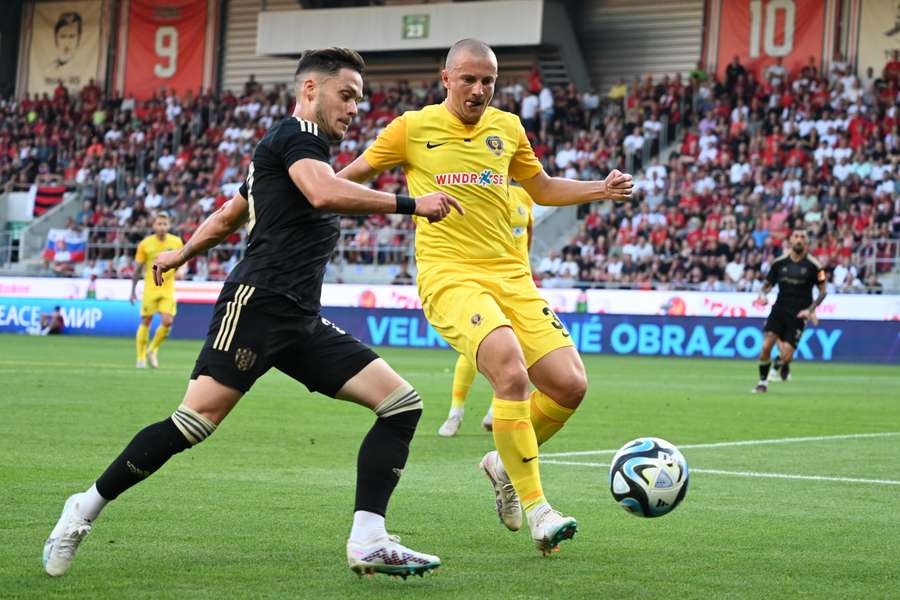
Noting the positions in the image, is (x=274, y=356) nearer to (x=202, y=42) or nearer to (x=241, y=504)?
(x=241, y=504)

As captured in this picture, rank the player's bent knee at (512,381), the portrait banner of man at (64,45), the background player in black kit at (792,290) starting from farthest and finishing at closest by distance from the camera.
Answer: the portrait banner of man at (64,45), the background player in black kit at (792,290), the player's bent knee at (512,381)

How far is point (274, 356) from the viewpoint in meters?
6.19

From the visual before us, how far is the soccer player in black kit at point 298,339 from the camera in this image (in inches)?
232

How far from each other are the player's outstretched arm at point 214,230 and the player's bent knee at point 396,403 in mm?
1070

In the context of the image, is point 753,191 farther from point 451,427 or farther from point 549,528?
point 549,528

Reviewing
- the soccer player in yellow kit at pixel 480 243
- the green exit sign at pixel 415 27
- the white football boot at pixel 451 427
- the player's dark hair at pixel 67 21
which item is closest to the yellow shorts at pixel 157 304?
the white football boot at pixel 451 427

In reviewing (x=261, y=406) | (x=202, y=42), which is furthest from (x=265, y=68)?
(x=261, y=406)

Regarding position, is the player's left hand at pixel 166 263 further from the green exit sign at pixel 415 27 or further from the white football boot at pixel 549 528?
the green exit sign at pixel 415 27

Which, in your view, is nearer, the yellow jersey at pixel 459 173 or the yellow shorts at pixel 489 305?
the yellow shorts at pixel 489 305

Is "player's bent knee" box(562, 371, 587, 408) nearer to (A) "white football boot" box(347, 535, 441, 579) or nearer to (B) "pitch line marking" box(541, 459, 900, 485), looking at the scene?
(A) "white football boot" box(347, 535, 441, 579)

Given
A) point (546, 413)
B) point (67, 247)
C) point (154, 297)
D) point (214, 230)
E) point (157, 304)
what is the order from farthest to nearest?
1. point (67, 247)
2. point (154, 297)
3. point (157, 304)
4. point (546, 413)
5. point (214, 230)

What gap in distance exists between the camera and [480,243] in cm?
763

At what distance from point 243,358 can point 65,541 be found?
41.0 inches

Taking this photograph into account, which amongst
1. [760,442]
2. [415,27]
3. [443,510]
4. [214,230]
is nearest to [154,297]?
[760,442]
